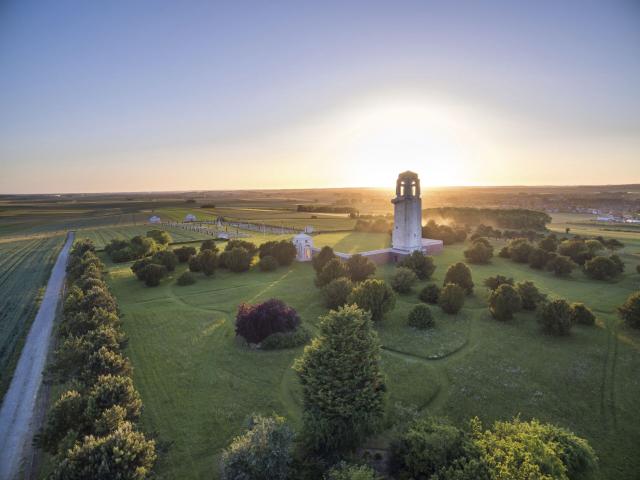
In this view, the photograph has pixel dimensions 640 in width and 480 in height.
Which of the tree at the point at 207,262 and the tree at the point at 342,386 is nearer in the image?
the tree at the point at 342,386

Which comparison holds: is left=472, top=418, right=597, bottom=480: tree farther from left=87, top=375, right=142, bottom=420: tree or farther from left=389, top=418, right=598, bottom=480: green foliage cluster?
left=87, top=375, right=142, bottom=420: tree

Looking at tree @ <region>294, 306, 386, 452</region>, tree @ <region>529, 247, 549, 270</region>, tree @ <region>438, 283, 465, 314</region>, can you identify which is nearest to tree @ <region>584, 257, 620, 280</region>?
tree @ <region>529, 247, 549, 270</region>

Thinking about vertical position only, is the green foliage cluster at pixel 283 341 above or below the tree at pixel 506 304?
below

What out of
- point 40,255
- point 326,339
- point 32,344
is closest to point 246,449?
point 326,339

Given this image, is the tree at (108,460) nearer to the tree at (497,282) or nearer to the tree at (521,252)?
the tree at (497,282)

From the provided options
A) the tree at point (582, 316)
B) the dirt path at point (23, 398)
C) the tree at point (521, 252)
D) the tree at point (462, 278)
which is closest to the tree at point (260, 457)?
the dirt path at point (23, 398)

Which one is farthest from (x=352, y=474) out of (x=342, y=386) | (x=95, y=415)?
(x=95, y=415)

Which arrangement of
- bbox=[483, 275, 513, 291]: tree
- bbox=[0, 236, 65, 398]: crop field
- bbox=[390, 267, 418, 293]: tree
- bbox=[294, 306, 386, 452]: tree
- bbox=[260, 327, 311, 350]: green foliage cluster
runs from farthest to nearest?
bbox=[390, 267, 418, 293]: tree → bbox=[483, 275, 513, 291]: tree → bbox=[0, 236, 65, 398]: crop field → bbox=[260, 327, 311, 350]: green foliage cluster → bbox=[294, 306, 386, 452]: tree

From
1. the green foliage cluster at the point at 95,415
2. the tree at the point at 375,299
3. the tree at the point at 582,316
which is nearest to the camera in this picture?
the green foliage cluster at the point at 95,415

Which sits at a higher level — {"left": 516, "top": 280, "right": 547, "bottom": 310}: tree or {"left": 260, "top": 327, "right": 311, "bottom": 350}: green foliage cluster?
{"left": 516, "top": 280, "right": 547, "bottom": 310}: tree
